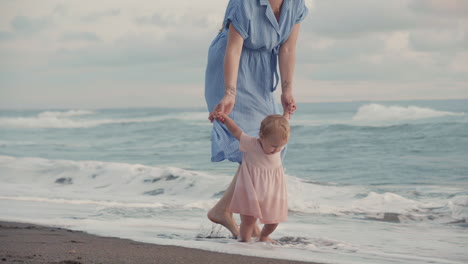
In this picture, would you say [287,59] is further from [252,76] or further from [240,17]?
[240,17]

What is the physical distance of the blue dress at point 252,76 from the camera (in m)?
3.70

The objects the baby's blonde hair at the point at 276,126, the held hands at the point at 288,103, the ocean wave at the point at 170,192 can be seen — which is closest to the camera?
the baby's blonde hair at the point at 276,126

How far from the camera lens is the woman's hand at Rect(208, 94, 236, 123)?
3.57 metres

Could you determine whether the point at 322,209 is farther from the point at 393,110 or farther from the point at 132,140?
the point at 393,110

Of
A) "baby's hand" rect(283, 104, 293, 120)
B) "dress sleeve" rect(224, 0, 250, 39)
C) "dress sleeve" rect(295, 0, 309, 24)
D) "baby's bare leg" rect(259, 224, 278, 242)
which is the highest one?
"dress sleeve" rect(295, 0, 309, 24)

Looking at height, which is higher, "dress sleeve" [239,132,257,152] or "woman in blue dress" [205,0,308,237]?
"woman in blue dress" [205,0,308,237]

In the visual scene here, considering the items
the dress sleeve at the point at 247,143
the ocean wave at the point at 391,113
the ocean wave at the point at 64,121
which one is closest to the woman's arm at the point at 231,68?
the dress sleeve at the point at 247,143

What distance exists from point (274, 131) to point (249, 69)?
464mm

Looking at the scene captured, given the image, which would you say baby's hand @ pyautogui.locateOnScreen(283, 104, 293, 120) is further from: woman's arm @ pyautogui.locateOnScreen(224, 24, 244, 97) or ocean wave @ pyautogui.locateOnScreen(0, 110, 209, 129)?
ocean wave @ pyautogui.locateOnScreen(0, 110, 209, 129)

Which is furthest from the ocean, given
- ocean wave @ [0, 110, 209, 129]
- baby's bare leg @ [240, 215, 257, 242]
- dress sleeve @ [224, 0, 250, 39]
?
ocean wave @ [0, 110, 209, 129]

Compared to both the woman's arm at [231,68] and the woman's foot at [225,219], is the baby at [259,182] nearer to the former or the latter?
the woman's arm at [231,68]

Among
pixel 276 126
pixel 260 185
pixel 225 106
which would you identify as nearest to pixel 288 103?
pixel 276 126

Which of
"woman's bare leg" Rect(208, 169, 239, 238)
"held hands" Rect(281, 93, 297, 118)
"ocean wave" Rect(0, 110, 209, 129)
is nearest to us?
"held hands" Rect(281, 93, 297, 118)

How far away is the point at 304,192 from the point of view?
7418 millimetres
